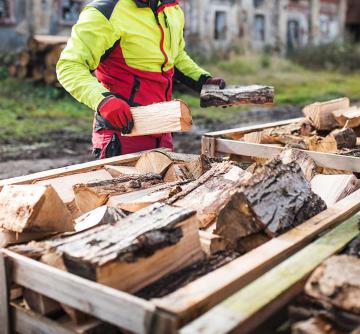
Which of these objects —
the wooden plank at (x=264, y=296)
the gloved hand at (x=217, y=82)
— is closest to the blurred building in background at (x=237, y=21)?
the gloved hand at (x=217, y=82)

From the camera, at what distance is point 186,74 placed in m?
3.99

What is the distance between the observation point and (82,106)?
11016mm

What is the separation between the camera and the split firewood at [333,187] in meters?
2.66

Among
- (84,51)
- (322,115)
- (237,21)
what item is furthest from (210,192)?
(237,21)

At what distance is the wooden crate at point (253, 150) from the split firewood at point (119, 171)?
0.77 m

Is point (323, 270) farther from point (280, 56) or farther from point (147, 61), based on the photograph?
point (280, 56)

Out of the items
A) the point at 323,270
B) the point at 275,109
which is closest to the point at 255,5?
the point at 275,109

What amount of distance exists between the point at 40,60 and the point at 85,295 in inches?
430

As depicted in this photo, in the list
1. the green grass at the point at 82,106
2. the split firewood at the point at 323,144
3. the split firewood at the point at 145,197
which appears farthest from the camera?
the green grass at the point at 82,106

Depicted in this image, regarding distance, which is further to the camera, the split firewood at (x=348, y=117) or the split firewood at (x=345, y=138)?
the split firewood at (x=348, y=117)

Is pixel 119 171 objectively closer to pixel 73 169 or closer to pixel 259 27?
pixel 73 169

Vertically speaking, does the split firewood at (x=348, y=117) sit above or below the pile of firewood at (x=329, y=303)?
above

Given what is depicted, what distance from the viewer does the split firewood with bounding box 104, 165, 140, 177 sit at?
305 cm

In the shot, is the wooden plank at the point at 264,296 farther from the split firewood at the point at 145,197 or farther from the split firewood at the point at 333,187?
the split firewood at the point at 145,197
